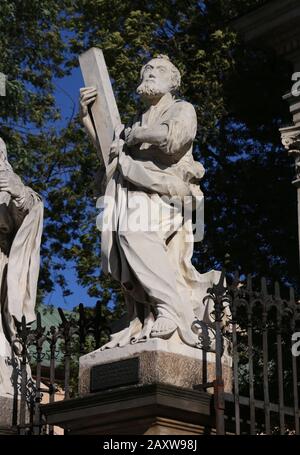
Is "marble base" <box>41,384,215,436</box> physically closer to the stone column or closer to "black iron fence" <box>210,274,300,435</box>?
"black iron fence" <box>210,274,300,435</box>

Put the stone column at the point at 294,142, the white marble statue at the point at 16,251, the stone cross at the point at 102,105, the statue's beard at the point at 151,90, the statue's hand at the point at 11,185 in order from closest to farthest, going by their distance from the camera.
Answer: the statue's beard at the point at 151,90
the stone cross at the point at 102,105
the white marble statue at the point at 16,251
the statue's hand at the point at 11,185
the stone column at the point at 294,142

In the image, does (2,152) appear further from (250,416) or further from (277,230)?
(277,230)

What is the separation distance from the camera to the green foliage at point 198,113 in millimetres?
18438

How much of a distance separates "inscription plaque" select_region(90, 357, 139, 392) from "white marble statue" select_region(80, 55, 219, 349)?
0.19m

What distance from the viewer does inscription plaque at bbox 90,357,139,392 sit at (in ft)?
27.2

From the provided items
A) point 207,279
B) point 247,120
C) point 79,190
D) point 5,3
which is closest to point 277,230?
point 247,120

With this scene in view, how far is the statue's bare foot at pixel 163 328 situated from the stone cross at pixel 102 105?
1.56 meters

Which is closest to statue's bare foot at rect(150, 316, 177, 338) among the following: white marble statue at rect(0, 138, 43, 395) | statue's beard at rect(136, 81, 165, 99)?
Answer: statue's beard at rect(136, 81, 165, 99)

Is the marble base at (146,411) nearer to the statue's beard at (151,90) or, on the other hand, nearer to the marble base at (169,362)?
the marble base at (169,362)

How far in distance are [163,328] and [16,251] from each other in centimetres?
264

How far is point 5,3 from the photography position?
18.3 meters

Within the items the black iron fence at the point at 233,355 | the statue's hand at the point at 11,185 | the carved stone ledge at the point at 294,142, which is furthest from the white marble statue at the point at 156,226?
the carved stone ledge at the point at 294,142

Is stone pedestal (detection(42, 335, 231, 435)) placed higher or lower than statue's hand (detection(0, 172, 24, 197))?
lower

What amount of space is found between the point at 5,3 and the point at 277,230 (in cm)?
540
